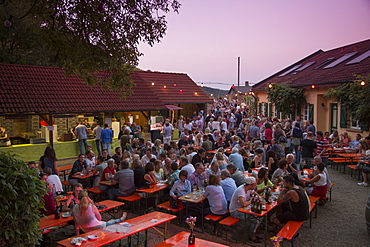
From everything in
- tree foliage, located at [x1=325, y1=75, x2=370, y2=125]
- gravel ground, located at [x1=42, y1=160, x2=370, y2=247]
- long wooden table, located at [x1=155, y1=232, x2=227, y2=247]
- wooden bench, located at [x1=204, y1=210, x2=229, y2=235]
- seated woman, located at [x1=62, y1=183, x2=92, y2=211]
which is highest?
tree foliage, located at [x1=325, y1=75, x2=370, y2=125]

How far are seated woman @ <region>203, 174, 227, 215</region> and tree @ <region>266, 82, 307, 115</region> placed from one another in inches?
595

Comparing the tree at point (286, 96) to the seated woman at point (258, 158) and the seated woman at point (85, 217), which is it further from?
the seated woman at point (85, 217)

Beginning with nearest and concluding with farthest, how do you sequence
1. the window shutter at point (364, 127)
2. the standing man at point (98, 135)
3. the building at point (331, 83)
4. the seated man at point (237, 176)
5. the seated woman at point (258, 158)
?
the seated man at point (237, 176) < the seated woman at point (258, 158) < the window shutter at point (364, 127) < the standing man at point (98, 135) < the building at point (331, 83)

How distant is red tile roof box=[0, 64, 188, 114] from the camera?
46.1ft

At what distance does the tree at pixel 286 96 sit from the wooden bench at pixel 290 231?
15.3 metres

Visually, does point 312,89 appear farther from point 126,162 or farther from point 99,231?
point 99,231

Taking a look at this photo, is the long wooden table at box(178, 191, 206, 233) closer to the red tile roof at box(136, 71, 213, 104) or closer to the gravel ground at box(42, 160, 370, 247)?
the gravel ground at box(42, 160, 370, 247)

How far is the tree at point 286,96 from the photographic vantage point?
67.6ft

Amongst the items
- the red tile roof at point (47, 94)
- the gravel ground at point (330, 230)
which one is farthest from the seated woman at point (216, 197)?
the red tile roof at point (47, 94)

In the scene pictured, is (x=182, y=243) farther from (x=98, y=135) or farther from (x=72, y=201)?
(x=98, y=135)

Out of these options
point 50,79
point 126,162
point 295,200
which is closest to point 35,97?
point 50,79

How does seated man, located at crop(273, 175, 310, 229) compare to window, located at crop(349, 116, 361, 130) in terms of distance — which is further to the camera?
window, located at crop(349, 116, 361, 130)

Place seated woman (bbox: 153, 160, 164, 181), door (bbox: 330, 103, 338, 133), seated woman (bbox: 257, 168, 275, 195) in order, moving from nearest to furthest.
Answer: seated woman (bbox: 257, 168, 275, 195) < seated woman (bbox: 153, 160, 164, 181) < door (bbox: 330, 103, 338, 133)

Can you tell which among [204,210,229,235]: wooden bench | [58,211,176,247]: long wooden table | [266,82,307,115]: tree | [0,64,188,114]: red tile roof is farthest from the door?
[58,211,176,247]: long wooden table
